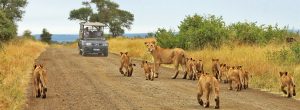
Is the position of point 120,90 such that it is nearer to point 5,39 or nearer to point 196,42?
point 196,42

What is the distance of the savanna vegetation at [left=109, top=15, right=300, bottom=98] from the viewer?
79.7 feet

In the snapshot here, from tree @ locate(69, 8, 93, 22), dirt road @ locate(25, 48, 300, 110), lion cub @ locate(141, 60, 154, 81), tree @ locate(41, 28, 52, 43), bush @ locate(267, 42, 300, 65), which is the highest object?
tree @ locate(69, 8, 93, 22)

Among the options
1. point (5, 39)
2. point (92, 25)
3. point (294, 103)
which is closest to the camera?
point (294, 103)

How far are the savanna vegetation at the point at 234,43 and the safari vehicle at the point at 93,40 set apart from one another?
2.67 m

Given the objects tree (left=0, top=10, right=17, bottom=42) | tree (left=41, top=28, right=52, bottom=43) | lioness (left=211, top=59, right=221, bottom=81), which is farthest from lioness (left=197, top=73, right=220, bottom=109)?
tree (left=41, top=28, right=52, bottom=43)

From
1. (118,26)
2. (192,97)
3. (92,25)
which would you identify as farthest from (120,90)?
(118,26)

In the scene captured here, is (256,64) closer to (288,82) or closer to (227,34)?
(288,82)

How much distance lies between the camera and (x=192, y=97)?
1524 centimetres

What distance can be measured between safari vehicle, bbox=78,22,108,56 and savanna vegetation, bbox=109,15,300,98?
267 centimetres

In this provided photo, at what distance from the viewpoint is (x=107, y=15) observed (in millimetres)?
104562

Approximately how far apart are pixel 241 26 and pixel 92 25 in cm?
1334

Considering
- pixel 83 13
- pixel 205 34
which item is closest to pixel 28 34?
pixel 83 13

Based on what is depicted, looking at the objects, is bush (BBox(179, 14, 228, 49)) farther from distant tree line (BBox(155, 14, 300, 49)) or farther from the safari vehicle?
the safari vehicle

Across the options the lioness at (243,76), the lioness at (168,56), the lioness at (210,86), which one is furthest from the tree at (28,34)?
the lioness at (210,86)
